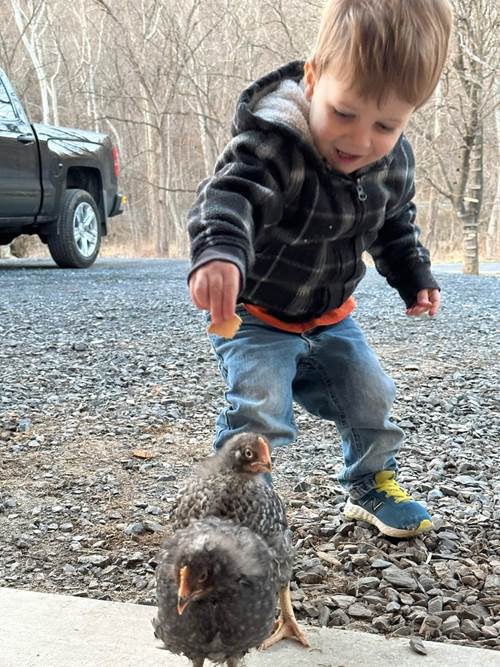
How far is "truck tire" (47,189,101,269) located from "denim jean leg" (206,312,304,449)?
7.34m

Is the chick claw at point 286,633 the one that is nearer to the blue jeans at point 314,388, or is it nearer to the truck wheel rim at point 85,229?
the blue jeans at point 314,388

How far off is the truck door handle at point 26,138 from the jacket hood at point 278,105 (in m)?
7.15

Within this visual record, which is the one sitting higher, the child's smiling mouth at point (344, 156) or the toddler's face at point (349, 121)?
Answer: the toddler's face at point (349, 121)

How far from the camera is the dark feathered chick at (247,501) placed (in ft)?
6.63

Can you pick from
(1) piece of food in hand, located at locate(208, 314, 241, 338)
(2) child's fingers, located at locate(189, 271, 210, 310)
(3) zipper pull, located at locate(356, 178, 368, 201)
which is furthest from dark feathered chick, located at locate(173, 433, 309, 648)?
(3) zipper pull, located at locate(356, 178, 368, 201)

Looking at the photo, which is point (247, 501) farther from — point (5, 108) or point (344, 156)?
point (5, 108)

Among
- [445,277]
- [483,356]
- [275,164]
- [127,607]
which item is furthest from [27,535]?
[445,277]

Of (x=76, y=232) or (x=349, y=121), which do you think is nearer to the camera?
(x=349, y=121)

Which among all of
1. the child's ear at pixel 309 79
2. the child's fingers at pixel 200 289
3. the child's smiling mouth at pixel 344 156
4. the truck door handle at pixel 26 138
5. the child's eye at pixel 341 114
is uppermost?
the child's ear at pixel 309 79

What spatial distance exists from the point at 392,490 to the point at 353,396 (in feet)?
1.39

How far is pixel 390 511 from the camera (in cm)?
265

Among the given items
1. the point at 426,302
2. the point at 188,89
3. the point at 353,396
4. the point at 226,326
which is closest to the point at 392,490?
the point at 353,396

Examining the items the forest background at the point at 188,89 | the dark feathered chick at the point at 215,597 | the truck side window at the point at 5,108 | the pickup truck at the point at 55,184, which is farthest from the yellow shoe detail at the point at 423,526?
the forest background at the point at 188,89

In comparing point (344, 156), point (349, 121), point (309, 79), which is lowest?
point (344, 156)
